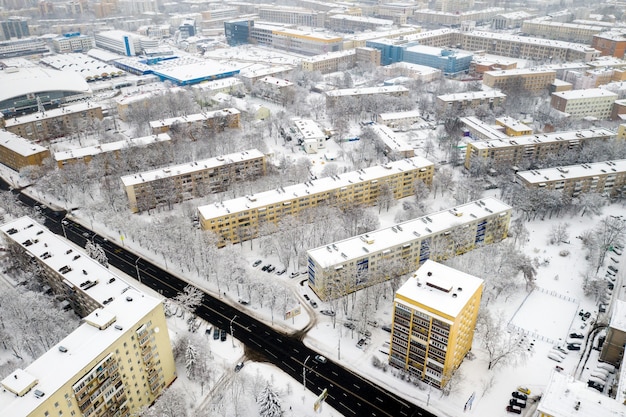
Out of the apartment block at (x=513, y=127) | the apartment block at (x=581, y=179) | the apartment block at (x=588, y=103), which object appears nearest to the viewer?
the apartment block at (x=581, y=179)

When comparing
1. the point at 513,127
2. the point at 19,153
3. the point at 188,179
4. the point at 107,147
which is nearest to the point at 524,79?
the point at 513,127

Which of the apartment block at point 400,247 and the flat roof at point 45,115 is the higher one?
the flat roof at point 45,115

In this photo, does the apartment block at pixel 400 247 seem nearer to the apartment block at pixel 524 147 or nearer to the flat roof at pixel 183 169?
the apartment block at pixel 524 147

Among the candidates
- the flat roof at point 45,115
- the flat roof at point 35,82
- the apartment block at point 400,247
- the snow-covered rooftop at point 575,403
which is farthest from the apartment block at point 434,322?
the flat roof at point 35,82

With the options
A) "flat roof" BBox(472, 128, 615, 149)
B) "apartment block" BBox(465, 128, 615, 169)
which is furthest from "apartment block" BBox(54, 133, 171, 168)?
"flat roof" BBox(472, 128, 615, 149)

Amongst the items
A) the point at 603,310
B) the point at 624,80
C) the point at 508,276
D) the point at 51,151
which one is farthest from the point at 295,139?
the point at 624,80

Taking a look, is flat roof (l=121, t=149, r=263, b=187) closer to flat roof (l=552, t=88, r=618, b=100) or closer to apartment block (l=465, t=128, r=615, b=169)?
apartment block (l=465, t=128, r=615, b=169)

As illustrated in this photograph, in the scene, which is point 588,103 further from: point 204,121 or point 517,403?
point 517,403
